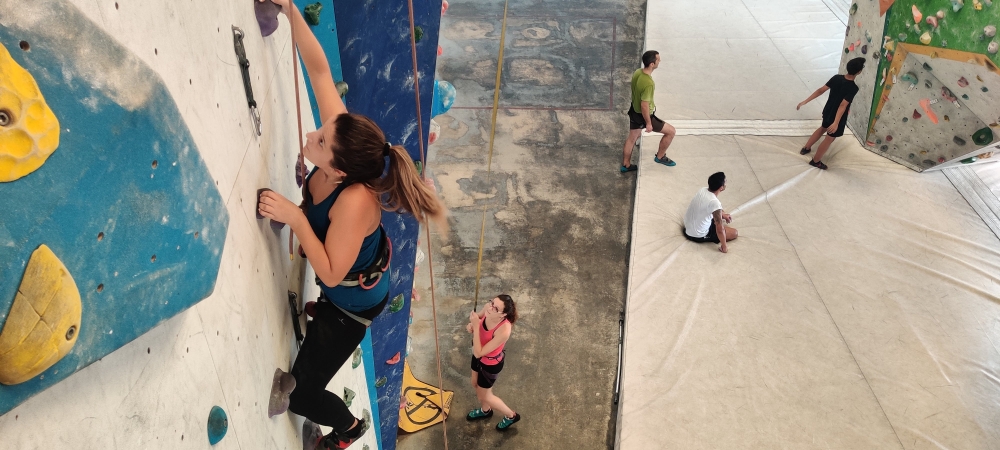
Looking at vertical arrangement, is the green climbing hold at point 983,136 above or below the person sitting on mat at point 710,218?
above

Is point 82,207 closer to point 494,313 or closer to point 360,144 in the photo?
point 360,144

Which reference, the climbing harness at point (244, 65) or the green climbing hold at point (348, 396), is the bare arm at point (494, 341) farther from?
the climbing harness at point (244, 65)

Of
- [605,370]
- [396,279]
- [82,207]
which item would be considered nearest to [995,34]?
[605,370]

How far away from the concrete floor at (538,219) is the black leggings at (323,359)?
2.69 meters

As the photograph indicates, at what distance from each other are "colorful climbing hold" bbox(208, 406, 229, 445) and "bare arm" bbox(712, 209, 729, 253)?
4.56 m

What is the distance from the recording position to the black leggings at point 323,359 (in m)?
2.06

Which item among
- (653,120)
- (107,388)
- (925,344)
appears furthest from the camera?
(653,120)

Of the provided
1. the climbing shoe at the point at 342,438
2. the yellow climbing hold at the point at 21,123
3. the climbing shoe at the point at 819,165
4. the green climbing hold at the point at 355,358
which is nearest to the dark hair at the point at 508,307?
the green climbing hold at the point at 355,358

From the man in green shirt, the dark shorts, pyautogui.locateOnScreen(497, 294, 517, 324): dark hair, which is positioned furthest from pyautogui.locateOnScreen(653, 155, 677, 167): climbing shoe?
pyautogui.locateOnScreen(497, 294, 517, 324): dark hair

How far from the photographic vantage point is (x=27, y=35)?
771 millimetres

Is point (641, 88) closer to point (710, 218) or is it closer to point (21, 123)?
point (710, 218)

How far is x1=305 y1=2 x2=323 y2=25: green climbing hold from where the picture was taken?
222cm

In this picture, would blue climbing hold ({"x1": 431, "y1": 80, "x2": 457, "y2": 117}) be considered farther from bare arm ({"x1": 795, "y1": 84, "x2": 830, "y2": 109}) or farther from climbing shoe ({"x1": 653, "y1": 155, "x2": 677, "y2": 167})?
bare arm ({"x1": 795, "y1": 84, "x2": 830, "y2": 109})

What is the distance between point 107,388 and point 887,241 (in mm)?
5920
